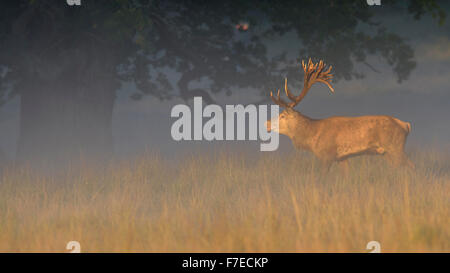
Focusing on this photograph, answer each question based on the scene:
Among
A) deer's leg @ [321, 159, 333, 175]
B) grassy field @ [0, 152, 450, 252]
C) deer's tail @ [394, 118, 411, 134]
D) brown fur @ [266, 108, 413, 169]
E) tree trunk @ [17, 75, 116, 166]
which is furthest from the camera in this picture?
tree trunk @ [17, 75, 116, 166]

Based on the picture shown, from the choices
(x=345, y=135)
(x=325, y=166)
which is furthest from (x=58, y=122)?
(x=345, y=135)

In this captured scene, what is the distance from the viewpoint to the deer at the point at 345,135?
891 cm

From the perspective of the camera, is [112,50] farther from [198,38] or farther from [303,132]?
[303,132]

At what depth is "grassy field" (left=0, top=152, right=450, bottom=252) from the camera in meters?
5.09

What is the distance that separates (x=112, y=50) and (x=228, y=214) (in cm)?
836

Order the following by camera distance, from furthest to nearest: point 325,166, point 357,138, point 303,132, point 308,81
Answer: point 308,81 → point 303,132 → point 325,166 → point 357,138

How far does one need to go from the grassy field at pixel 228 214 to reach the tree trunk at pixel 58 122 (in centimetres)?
264

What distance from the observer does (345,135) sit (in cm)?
897

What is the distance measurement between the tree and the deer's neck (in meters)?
3.14

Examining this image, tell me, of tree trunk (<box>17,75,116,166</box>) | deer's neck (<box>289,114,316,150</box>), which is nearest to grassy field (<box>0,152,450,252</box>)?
deer's neck (<box>289,114,316,150</box>)

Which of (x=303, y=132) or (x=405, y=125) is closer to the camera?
(x=405, y=125)

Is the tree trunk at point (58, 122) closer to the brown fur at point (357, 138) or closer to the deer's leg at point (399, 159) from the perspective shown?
the brown fur at point (357, 138)

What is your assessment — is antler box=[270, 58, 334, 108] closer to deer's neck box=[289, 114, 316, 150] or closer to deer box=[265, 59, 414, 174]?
deer box=[265, 59, 414, 174]

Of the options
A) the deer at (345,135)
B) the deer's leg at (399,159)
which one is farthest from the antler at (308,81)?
the deer's leg at (399,159)
